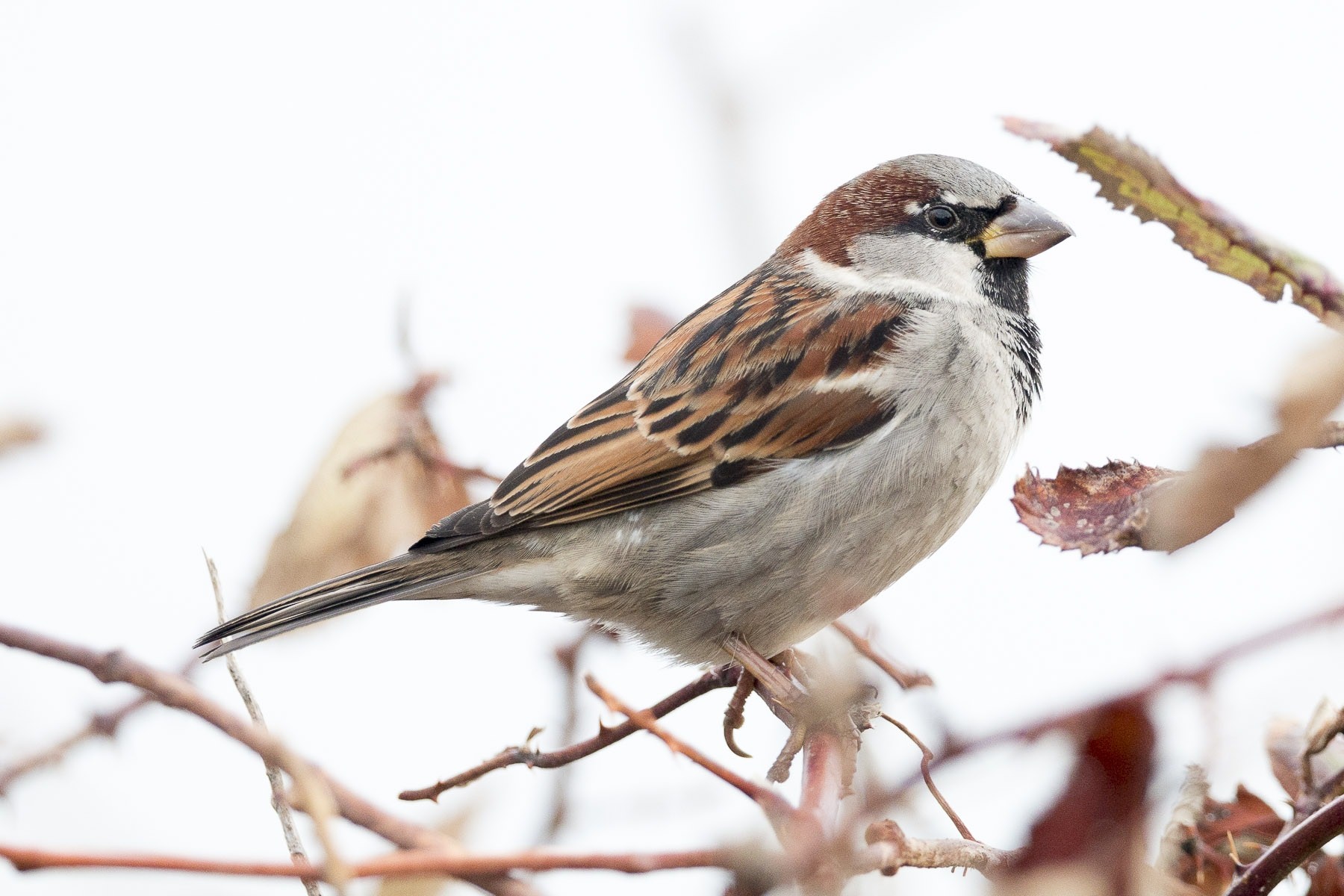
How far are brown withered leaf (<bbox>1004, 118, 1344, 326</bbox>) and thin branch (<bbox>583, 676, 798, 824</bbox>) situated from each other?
0.67m

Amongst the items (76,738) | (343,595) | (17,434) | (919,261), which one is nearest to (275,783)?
(76,738)

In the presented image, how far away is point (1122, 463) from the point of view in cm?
124

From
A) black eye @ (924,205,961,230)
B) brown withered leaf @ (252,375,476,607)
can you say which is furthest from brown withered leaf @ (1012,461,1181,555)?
black eye @ (924,205,961,230)

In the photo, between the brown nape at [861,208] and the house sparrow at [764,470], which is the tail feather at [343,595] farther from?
the brown nape at [861,208]

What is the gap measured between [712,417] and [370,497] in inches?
37.7

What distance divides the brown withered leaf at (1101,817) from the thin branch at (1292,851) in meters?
0.45

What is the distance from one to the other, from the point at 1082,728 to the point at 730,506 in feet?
7.69

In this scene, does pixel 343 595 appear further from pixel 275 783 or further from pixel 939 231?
pixel 939 231

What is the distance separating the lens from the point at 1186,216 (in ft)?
4.03

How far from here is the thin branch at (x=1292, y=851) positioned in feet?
3.26

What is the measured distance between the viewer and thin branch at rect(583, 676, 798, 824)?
0.79 metres

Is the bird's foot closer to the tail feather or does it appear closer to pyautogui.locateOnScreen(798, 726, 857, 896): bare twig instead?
pyautogui.locateOnScreen(798, 726, 857, 896): bare twig

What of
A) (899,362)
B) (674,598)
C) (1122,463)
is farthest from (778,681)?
(1122,463)

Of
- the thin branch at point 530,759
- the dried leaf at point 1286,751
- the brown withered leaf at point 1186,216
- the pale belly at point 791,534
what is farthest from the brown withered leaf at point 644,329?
the brown withered leaf at point 1186,216
